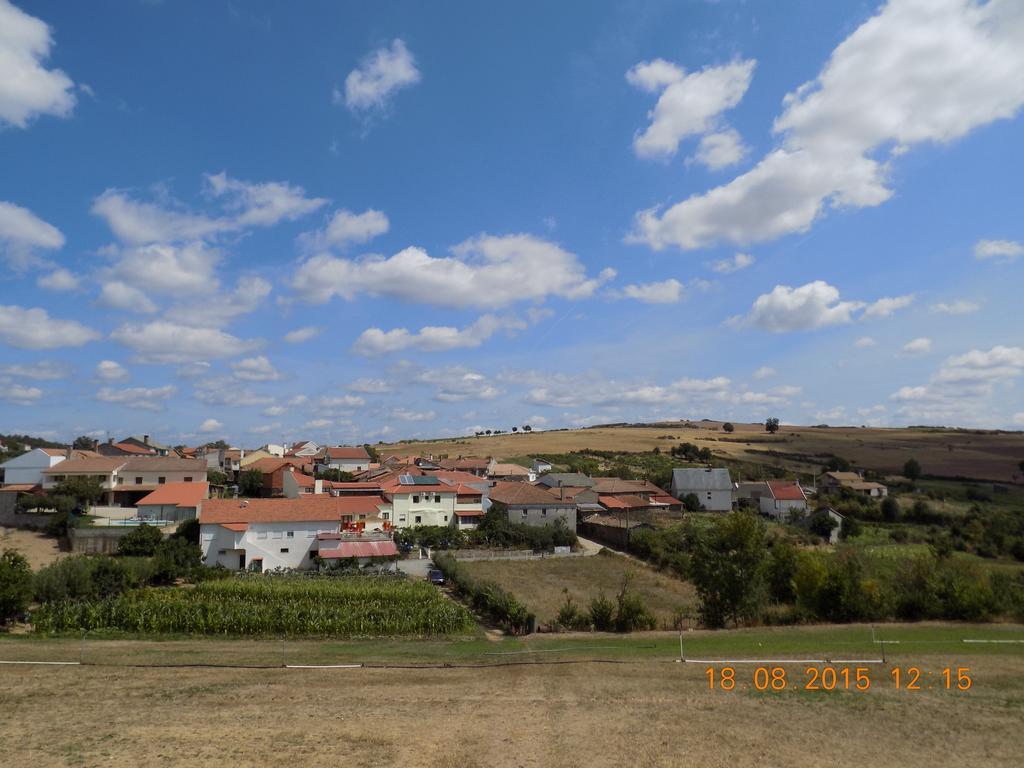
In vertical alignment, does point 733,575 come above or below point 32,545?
above

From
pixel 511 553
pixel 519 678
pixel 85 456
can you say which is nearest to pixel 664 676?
pixel 519 678

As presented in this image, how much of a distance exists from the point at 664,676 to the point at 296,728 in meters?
10.3

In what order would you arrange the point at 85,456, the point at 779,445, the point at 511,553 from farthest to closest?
the point at 779,445
the point at 85,456
the point at 511,553

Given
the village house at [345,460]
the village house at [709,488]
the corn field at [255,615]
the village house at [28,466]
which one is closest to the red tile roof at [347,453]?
the village house at [345,460]

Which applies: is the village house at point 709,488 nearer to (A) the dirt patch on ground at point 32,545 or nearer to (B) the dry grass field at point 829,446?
(B) the dry grass field at point 829,446

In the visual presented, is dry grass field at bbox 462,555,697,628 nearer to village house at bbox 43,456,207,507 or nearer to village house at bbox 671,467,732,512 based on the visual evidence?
village house at bbox 671,467,732,512

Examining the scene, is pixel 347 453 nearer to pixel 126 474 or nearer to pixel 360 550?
pixel 126 474

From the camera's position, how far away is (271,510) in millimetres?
45188

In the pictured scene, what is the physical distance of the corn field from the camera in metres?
27.5

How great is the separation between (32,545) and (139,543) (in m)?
10.1

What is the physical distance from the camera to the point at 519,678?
59.8ft

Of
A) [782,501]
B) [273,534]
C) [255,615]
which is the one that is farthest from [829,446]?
[255,615]

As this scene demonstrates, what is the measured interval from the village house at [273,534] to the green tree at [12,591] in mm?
15848

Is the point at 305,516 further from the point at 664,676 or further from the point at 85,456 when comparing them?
the point at 85,456
